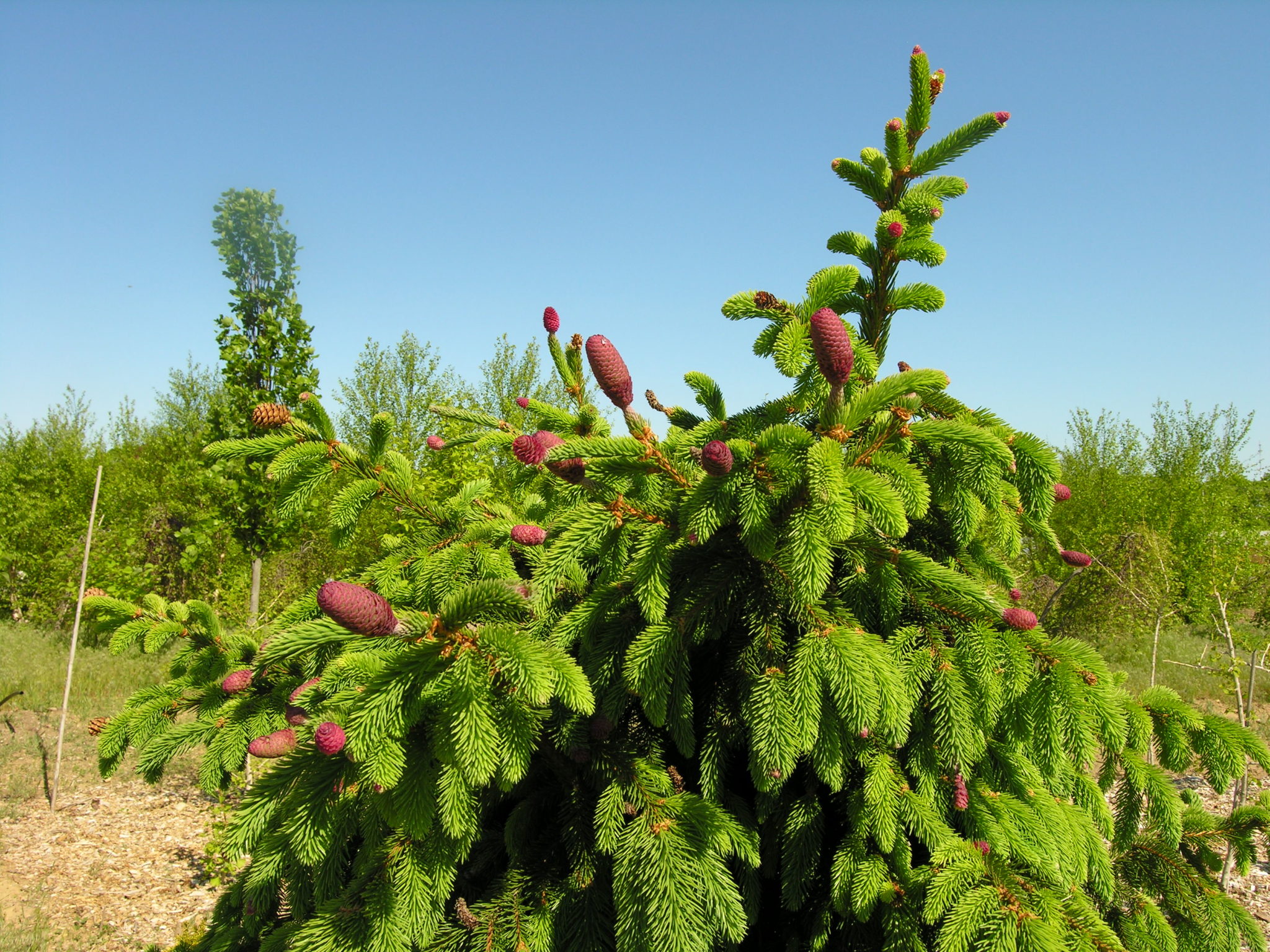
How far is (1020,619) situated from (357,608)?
978 millimetres

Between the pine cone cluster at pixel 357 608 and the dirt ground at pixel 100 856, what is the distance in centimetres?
428

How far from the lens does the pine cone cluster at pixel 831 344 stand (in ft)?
3.27

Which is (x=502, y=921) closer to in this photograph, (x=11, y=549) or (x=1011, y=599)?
(x=1011, y=599)

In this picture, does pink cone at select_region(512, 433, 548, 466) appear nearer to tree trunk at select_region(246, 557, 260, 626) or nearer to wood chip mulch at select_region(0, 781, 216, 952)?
wood chip mulch at select_region(0, 781, 216, 952)

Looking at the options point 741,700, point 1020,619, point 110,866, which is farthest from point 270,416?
point 110,866

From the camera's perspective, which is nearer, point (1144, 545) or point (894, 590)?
point (894, 590)

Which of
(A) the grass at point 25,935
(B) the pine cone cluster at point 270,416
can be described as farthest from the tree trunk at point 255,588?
(B) the pine cone cluster at point 270,416

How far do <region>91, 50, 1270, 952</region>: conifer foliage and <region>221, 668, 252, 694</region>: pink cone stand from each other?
0.22 metres

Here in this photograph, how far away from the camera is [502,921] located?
4.09 feet

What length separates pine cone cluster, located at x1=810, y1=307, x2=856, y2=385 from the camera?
3.27 ft

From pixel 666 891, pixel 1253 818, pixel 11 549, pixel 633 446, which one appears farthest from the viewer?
pixel 11 549

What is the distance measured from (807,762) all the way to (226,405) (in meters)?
6.67

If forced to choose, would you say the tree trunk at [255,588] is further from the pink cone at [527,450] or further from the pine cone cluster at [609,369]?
the pine cone cluster at [609,369]

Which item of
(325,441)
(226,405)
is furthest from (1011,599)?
(226,405)
